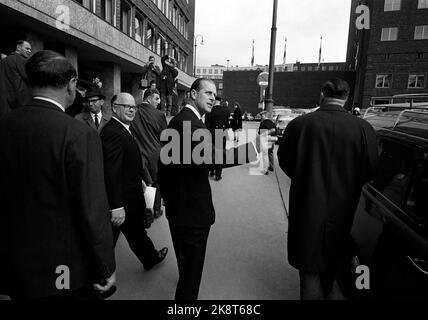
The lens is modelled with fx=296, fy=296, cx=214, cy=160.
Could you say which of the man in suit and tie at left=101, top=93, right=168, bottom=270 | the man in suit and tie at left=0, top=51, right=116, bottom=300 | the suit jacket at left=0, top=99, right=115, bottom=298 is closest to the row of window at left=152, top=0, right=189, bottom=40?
the man in suit and tie at left=101, top=93, right=168, bottom=270

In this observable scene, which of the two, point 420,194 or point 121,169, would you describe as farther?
point 121,169

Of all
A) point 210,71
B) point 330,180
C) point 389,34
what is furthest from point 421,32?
point 210,71

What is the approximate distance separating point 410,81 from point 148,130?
38.6 metres

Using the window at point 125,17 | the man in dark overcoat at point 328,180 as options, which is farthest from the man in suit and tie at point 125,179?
the window at point 125,17

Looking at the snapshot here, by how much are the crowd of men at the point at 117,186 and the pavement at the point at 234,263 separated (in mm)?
330

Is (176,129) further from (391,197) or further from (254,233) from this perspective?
(254,233)

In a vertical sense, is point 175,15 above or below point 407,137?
above

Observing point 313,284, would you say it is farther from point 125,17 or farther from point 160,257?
point 125,17

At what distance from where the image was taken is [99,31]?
499 inches

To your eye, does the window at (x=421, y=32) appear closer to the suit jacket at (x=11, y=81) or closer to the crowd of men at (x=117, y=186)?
the crowd of men at (x=117, y=186)

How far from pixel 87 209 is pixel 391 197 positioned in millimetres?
2202

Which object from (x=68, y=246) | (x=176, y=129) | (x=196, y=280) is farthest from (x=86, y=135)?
(x=196, y=280)

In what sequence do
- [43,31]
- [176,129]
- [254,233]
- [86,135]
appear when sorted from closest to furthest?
[86,135], [176,129], [254,233], [43,31]
